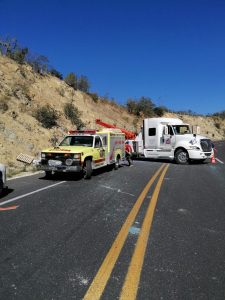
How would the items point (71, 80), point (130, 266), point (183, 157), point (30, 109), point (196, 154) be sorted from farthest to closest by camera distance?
point (71, 80), point (30, 109), point (183, 157), point (196, 154), point (130, 266)

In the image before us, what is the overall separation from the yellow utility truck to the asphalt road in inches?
109

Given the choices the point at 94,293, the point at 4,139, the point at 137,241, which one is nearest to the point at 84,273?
the point at 94,293

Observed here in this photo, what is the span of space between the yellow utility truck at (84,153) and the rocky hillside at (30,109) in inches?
101

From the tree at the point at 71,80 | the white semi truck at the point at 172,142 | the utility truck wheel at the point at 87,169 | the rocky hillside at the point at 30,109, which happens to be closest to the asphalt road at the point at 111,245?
the utility truck wheel at the point at 87,169

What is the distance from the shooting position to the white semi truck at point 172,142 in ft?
72.0

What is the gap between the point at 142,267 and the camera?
484 cm

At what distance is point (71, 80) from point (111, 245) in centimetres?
3965

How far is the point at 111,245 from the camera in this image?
573 cm

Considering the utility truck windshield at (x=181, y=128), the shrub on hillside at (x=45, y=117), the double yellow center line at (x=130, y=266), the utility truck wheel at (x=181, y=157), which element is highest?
the shrub on hillside at (x=45, y=117)

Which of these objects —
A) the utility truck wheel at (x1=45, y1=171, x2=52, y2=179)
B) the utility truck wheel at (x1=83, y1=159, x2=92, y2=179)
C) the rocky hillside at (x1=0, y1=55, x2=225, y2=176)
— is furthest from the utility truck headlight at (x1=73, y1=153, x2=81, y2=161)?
the rocky hillside at (x1=0, y1=55, x2=225, y2=176)

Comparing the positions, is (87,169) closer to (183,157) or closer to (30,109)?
(183,157)

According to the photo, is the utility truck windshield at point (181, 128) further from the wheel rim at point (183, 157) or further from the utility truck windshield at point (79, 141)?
the utility truck windshield at point (79, 141)

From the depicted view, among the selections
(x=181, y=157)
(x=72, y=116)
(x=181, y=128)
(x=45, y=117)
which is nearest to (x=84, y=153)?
(x=181, y=157)

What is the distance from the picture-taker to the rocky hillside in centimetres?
2152
